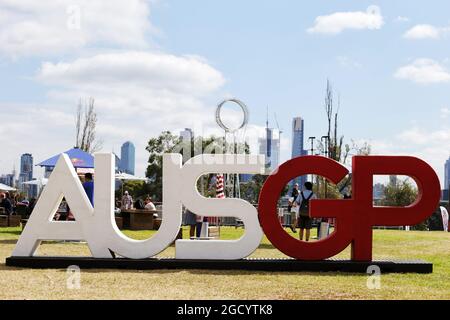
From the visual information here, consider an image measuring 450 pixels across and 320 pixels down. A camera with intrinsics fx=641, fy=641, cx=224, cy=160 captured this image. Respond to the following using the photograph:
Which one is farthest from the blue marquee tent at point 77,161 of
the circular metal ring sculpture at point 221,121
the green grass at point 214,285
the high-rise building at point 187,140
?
the high-rise building at point 187,140

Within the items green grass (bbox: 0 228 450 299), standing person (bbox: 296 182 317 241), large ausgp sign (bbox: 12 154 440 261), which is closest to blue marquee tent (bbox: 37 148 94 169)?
standing person (bbox: 296 182 317 241)

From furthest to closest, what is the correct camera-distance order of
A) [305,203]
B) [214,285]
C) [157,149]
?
[157,149]
[305,203]
[214,285]

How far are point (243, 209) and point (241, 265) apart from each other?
0.92 metres

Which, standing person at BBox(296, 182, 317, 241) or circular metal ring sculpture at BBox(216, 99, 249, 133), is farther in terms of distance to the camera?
circular metal ring sculpture at BBox(216, 99, 249, 133)

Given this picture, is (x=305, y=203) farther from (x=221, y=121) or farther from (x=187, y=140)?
(x=187, y=140)

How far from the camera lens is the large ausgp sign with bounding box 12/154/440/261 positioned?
34.4ft

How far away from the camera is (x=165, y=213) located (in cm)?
1061

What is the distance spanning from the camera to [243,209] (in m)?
10.6

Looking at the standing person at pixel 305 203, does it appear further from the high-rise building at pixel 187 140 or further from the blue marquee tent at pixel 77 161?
the high-rise building at pixel 187 140

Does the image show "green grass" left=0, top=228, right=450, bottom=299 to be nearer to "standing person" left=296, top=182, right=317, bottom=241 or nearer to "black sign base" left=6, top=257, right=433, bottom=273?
"black sign base" left=6, top=257, right=433, bottom=273

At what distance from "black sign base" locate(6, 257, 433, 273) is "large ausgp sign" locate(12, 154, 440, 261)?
5.7 inches

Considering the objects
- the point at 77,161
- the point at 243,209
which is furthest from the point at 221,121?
the point at 243,209

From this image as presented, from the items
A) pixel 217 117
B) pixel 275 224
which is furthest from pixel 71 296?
pixel 217 117

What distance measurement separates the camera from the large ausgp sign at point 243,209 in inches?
412
